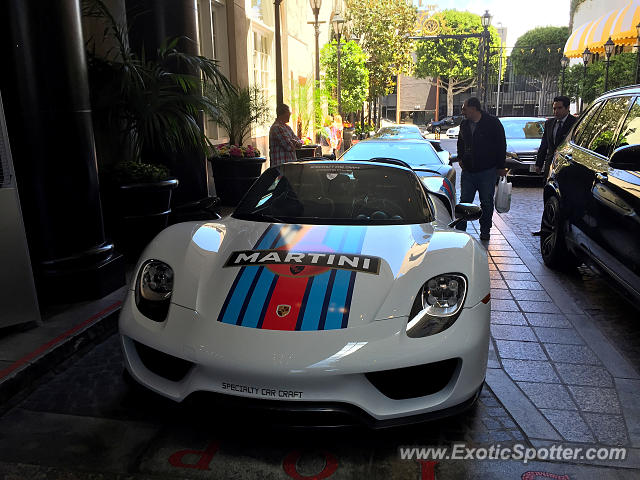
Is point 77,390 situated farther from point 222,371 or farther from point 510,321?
point 510,321

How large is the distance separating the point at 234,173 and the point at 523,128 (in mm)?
8598

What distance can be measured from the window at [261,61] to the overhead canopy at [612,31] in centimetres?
1810

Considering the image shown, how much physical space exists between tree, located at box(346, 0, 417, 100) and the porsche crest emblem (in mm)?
29109

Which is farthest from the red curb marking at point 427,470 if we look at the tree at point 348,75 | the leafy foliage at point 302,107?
the tree at point 348,75

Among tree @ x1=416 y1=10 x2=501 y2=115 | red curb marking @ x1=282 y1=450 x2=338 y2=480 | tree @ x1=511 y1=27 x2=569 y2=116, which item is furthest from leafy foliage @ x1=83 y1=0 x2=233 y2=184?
tree @ x1=416 y1=10 x2=501 y2=115

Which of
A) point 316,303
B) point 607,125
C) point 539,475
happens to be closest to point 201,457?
point 316,303

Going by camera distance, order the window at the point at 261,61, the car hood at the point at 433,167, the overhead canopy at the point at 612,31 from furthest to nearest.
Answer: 1. the overhead canopy at the point at 612,31
2. the window at the point at 261,61
3. the car hood at the point at 433,167

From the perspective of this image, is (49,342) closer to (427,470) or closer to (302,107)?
(427,470)

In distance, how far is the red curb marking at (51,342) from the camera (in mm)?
3295

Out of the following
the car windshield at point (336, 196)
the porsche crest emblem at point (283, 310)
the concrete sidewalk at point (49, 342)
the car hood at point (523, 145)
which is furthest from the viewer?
the car hood at point (523, 145)

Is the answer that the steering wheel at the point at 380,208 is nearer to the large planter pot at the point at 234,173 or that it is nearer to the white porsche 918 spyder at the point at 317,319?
the white porsche 918 spyder at the point at 317,319

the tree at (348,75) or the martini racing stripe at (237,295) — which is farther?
the tree at (348,75)

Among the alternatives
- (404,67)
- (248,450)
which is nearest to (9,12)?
(248,450)

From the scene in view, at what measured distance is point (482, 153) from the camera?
7012 mm
